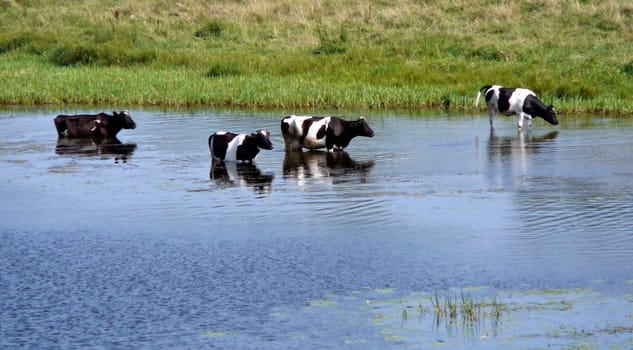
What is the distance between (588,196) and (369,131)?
622 cm

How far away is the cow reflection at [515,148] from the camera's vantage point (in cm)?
2066

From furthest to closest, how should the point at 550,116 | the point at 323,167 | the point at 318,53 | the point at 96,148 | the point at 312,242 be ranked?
1. the point at 318,53
2. the point at 550,116
3. the point at 96,148
4. the point at 323,167
5. the point at 312,242

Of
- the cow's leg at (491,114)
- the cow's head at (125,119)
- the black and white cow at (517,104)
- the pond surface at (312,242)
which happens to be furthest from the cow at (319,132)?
the cow's head at (125,119)

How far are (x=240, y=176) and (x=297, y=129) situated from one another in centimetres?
274

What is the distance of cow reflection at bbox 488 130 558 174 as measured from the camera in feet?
67.8

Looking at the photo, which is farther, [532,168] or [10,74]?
[10,74]

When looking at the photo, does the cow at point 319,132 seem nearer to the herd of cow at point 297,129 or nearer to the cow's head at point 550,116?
the herd of cow at point 297,129

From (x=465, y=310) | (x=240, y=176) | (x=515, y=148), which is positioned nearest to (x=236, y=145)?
(x=240, y=176)

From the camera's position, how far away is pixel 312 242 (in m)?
14.4

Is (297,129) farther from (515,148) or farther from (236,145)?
(515,148)

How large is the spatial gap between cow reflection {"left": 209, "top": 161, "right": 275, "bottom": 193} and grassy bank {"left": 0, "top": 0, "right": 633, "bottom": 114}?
9512 mm

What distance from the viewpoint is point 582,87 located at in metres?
30.5

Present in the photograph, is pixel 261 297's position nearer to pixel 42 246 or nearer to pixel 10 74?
pixel 42 246

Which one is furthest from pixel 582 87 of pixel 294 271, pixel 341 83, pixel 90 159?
pixel 294 271
